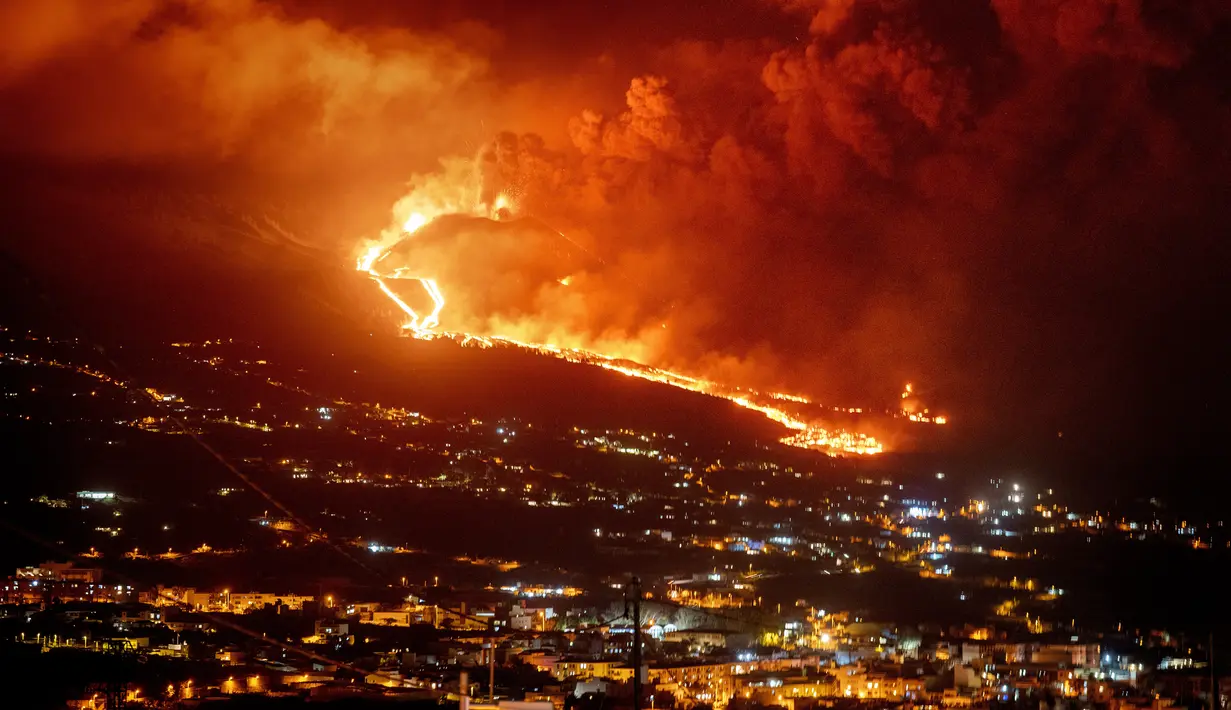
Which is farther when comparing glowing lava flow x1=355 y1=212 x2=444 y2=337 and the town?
glowing lava flow x1=355 y1=212 x2=444 y2=337

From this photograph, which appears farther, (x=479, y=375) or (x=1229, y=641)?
(x=479, y=375)

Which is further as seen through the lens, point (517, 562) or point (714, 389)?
point (714, 389)

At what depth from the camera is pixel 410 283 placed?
110ft

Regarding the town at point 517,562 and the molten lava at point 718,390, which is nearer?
the town at point 517,562

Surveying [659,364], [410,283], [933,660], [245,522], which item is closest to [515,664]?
[933,660]

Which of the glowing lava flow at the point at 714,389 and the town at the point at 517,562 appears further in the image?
the glowing lava flow at the point at 714,389

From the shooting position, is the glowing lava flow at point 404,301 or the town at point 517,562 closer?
the town at point 517,562

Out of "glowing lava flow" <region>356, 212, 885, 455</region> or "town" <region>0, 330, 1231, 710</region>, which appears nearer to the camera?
"town" <region>0, 330, 1231, 710</region>

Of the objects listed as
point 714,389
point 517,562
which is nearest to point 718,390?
point 714,389

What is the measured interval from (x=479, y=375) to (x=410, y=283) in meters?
6.26

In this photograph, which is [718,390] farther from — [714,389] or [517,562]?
[517,562]

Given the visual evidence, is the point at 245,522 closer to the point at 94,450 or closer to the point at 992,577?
the point at 94,450

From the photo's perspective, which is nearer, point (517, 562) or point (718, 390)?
point (517, 562)

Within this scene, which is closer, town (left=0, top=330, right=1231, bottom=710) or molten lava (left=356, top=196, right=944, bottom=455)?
town (left=0, top=330, right=1231, bottom=710)
